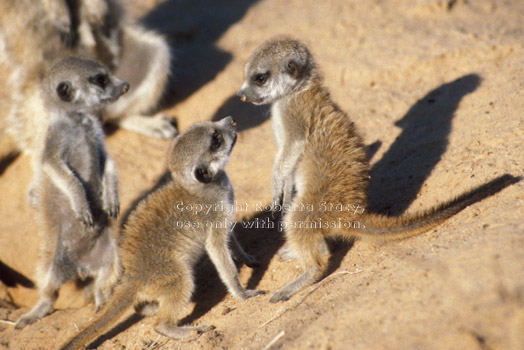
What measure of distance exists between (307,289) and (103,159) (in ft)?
6.78

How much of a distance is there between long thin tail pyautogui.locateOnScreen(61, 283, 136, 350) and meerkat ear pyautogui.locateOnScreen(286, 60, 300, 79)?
167 centimetres

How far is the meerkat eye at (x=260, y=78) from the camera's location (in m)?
3.59

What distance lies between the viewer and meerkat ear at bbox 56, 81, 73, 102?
3947 millimetres

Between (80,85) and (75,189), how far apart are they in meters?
0.77

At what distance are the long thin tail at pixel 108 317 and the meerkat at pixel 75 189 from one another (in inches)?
34.3

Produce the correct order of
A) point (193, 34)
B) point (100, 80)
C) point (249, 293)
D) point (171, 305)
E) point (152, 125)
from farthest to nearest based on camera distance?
point (193, 34), point (152, 125), point (100, 80), point (249, 293), point (171, 305)

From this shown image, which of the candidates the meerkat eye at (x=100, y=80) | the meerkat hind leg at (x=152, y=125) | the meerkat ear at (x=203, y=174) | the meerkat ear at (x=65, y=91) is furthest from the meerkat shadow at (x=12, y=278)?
the meerkat ear at (x=203, y=174)

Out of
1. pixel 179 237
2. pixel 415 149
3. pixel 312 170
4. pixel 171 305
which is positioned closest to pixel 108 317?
pixel 171 305

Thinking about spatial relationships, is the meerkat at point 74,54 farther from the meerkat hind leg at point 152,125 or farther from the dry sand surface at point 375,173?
the dry sand surface at point 375,173

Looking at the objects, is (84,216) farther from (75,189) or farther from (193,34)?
(193,34)

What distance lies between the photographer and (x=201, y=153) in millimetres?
3340

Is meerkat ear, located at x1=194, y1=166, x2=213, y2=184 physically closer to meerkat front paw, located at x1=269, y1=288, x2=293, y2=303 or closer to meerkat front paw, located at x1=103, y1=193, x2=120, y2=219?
meerkat front paw, located at x1=269, y1=288, x2=293, y2=303

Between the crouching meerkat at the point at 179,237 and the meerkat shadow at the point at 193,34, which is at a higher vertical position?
the meerkat shadow at the point at 193,34

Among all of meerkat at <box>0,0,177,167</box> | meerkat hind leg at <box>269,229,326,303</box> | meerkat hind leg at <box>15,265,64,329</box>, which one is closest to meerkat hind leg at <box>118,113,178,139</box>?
meerkat at <box>0,0,177,167</box>
